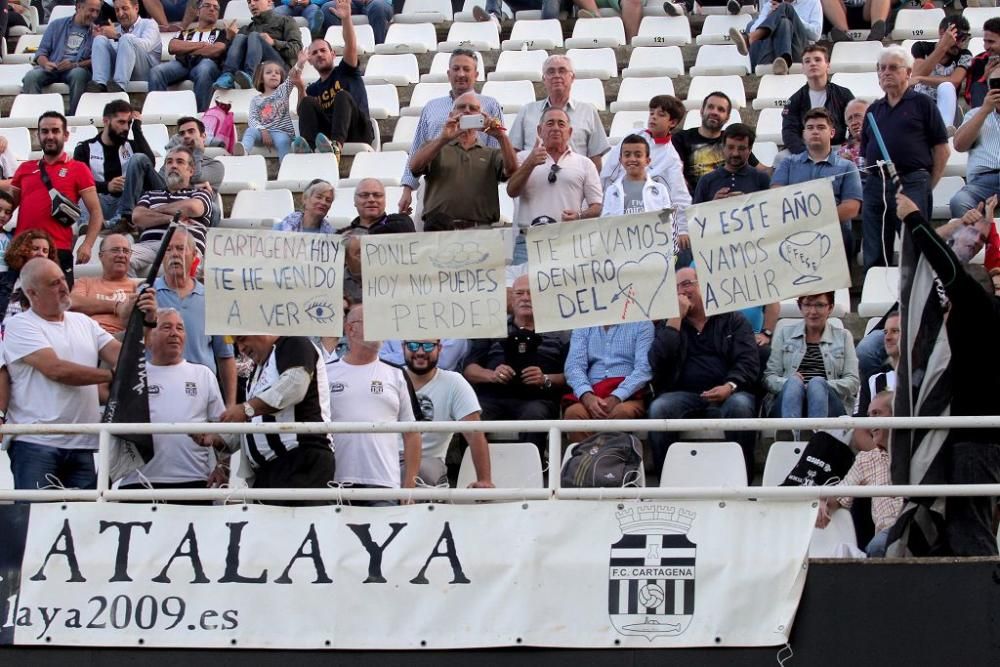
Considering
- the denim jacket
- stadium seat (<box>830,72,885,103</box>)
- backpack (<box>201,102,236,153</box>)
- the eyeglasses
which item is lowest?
the denim jacket

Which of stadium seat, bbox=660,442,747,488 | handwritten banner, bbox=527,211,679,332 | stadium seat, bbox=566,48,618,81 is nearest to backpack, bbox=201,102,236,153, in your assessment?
stadium seat, bbox=566,48,618,81

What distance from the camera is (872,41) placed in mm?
14852

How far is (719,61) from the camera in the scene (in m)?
14.9

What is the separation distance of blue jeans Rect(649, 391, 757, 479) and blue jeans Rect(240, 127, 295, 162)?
5304 mm

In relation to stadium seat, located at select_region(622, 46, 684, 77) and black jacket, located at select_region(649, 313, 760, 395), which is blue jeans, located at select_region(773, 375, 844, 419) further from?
stadium seat, located at select_region(622, 46, 684, 77)

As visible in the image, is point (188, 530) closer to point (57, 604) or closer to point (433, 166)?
point (57, 604)

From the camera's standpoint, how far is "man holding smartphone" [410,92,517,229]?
36.7 ft

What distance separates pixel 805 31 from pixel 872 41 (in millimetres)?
688

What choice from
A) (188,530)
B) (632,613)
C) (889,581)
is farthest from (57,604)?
(889,581)

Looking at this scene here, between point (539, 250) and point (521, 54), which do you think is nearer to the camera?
point (539, 250)

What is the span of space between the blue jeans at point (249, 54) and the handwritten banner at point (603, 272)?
678 cm

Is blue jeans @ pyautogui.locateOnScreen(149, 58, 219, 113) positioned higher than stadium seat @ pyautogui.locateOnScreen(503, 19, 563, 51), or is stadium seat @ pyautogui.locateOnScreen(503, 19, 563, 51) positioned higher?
stadium seat @ pyautogui.locateOnScreen(503, 19, 563, 51)

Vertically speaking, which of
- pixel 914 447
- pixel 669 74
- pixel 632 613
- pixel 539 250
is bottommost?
pixel 632 613

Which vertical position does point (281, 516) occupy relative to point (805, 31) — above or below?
below
